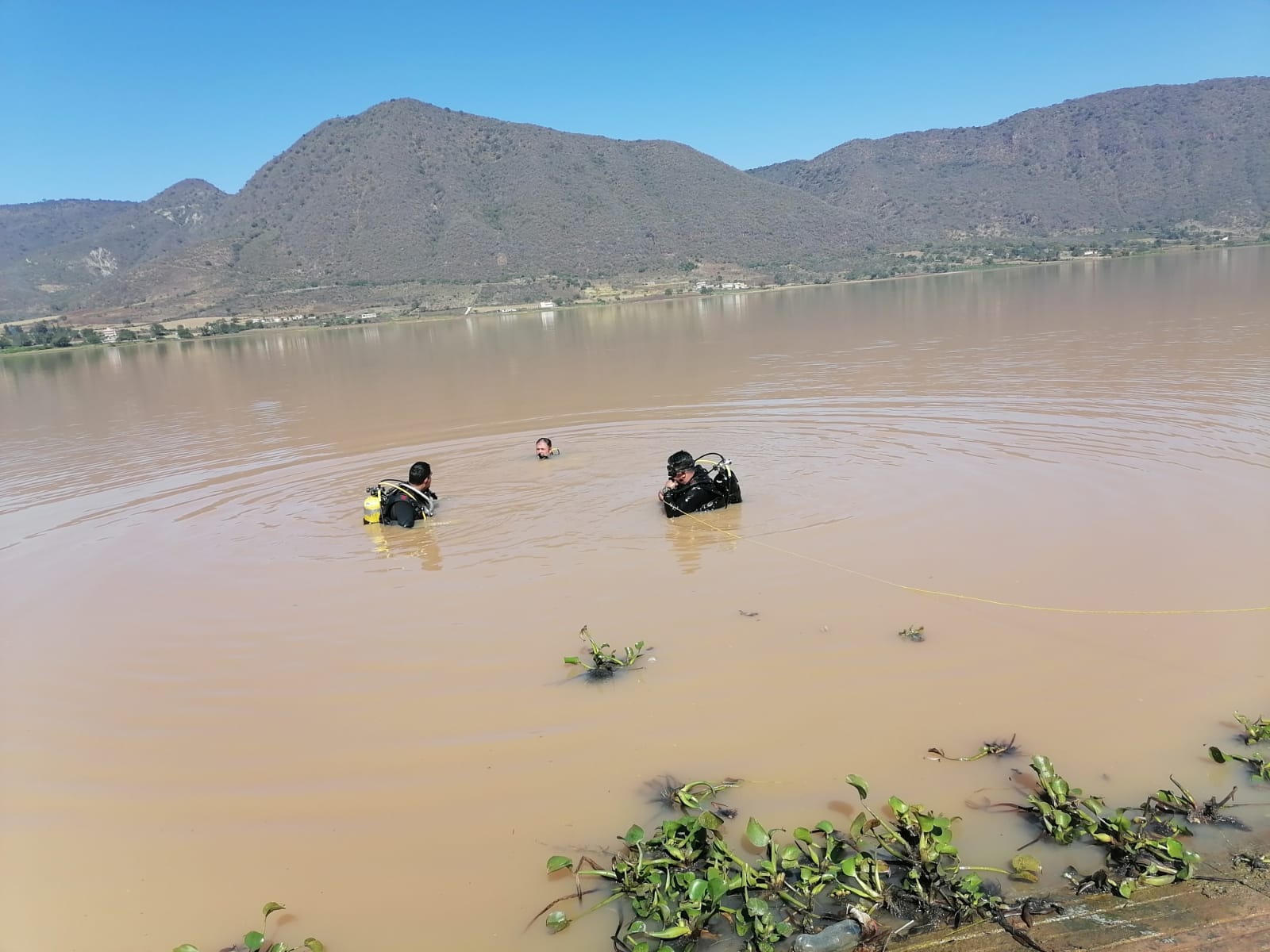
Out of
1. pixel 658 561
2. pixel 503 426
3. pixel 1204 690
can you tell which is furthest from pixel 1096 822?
Result: pixel 503 426

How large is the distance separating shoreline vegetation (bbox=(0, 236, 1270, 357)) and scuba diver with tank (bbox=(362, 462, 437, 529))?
73624 mm

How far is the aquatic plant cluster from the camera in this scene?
3.02 meters

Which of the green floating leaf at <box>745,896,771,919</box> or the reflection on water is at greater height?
the reflection on water

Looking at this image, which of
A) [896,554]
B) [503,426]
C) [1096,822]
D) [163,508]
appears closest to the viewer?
[1096,822]

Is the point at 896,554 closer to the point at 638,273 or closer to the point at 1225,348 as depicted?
the point at 1225,348

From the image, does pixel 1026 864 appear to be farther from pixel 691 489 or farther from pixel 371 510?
pixel 371 510

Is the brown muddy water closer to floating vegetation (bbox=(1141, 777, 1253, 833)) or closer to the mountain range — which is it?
floating vegetation (bbox=(1141, 777, 1253, 833))

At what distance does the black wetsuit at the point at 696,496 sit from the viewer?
8898 mm

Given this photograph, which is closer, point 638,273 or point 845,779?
point 845,779

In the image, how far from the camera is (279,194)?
162500 mm

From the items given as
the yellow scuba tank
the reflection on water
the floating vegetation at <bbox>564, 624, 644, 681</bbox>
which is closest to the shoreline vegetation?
the yellow scuba tank

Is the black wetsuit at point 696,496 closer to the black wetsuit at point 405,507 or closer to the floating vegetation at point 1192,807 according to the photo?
the black wetsuit at point 405,507

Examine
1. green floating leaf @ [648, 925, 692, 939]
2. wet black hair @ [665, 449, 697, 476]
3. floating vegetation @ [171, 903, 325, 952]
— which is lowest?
floating vegetation @ [171, 903, 325, 952]

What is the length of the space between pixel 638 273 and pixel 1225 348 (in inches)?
4307
